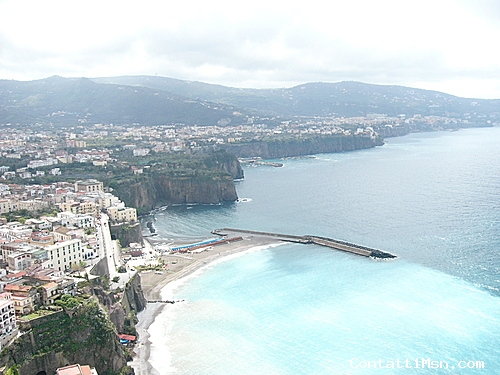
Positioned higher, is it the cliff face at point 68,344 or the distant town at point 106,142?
the distant town at point 106,142

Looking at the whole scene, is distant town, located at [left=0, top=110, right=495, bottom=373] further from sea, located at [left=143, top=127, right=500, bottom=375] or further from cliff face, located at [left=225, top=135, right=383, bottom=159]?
cliff face, located at [left=225, top=135, right=383, bottom=159]

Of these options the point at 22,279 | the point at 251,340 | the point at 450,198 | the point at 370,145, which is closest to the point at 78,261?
the point at 22,279

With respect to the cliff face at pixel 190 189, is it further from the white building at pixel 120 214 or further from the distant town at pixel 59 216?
the white building at pixel 120 214

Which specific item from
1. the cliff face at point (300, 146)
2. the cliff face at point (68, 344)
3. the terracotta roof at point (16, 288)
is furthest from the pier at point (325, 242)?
the cliff face at point (300, 146)

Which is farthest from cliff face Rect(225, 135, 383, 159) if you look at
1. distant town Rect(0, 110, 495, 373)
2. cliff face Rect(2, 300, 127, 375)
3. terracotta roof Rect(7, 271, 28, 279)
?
cliff face Rect(2, 300, 127, 375)

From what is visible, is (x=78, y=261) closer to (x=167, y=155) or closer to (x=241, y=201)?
(x=241, y=201)

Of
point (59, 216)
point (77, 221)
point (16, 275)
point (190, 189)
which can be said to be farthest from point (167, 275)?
point (190, 189)
